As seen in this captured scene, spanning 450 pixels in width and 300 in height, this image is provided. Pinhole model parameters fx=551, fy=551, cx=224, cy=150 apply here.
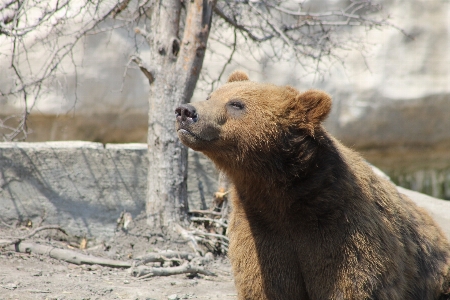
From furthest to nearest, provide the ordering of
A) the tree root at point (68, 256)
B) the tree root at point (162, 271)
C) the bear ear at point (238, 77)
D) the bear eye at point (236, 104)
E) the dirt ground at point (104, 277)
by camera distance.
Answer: the tree root at point (68, 256) → the tree root at point (162, 271) → the dirt ground at point (104, 277) → the bear ear at point (238, 77) → the bear eye at point (236, 104)

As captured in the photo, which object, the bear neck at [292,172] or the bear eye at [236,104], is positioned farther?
the bear eye at [236,104]

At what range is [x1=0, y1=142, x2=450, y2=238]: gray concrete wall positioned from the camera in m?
6.64

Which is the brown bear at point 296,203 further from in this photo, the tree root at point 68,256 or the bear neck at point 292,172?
the tree root at point 68,256

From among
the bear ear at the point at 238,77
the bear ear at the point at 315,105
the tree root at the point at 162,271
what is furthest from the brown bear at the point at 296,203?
the tree root at the point at 162,271

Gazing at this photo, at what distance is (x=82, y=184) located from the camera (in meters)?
6.84

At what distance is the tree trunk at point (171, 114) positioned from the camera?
6.16 meters

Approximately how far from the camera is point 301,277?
3598 mm

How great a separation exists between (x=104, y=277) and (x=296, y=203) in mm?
2437

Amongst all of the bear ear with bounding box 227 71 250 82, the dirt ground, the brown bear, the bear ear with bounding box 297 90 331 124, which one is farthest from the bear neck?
the dirt ground

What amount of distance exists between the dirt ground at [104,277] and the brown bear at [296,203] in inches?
53.0

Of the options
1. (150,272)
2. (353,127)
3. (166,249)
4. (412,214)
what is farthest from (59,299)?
(353,127)

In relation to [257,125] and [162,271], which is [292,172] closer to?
[257,125]

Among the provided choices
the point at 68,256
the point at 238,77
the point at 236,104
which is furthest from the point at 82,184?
the point at 236,104

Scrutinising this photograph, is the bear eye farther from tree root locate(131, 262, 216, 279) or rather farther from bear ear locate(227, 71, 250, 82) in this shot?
tree root locate(131, 262, 216, 279)
